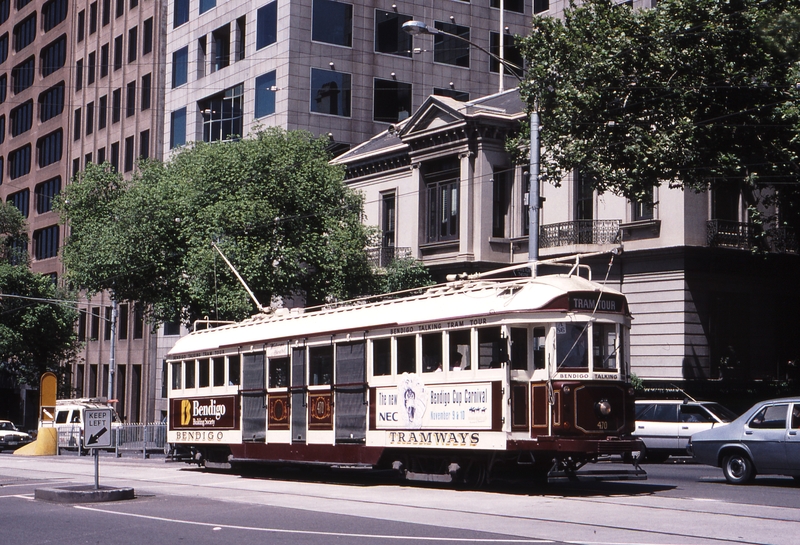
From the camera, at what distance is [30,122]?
273 feet

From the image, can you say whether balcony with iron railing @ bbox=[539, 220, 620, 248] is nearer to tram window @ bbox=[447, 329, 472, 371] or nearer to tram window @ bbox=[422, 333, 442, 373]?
tram window @ bbox=[422, 333, 442, 373]

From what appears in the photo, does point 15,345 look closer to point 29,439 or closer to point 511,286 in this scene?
point 29,439

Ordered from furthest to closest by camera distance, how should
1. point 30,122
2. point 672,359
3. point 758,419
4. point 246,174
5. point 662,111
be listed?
point 30,122
point 246,174
point 672,359
point 662,111
point 758,419

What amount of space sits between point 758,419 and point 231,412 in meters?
11.6

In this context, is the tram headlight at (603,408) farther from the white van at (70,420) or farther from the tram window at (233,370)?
the white van at (70,420)

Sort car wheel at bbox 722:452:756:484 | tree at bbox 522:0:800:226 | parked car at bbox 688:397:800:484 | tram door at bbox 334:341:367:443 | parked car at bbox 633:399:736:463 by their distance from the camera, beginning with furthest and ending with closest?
parked car at bbox 633:399:736:463 < tree at bbox 522:0:800:226 < tram door at bbox 334:341:367:443 < car wheel at bbox 722:452:756:484 < parked car at bbox 688:397:800:484

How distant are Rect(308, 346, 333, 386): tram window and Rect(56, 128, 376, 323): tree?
43.3ft

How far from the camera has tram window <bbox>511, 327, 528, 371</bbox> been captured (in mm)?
18562

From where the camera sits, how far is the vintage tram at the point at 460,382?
721 inches

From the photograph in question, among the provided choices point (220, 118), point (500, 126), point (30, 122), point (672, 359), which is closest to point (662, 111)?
point (672, 359)

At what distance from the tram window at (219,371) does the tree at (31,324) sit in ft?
112

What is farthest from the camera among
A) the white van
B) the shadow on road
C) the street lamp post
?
the white van

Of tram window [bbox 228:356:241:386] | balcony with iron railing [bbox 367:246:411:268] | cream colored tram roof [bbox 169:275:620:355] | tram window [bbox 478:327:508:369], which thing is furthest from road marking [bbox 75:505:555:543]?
balcony with iron railing [bbox 367:246:411:268]

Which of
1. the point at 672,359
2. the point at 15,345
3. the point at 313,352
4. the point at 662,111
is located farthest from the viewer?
the point at 15,345
